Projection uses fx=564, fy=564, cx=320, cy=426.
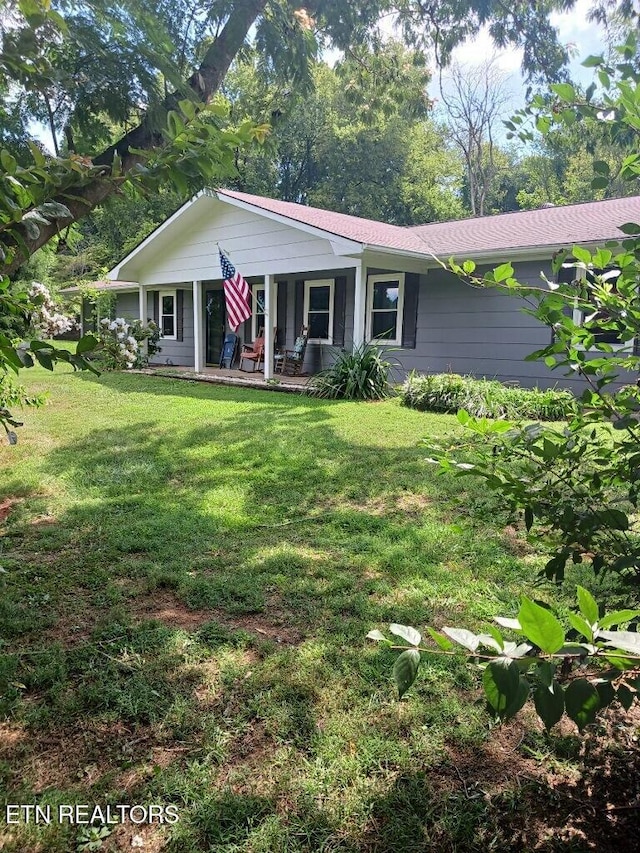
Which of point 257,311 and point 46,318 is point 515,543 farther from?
point 257,311

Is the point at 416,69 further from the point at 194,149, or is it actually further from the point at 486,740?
the point at 486,740

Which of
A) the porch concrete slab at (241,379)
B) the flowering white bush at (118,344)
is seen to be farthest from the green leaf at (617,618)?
the porch concrete slab at (241,379)

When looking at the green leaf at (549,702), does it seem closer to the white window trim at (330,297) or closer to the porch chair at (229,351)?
the white window trim at (330,297)

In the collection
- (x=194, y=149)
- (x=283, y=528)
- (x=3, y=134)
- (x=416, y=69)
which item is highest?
(x=416, y=69)

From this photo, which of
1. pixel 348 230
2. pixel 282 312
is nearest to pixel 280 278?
pixel 282 312

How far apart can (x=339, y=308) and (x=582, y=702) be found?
12.1 meters

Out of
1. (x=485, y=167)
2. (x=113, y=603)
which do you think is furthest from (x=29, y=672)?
(x=485, y=167)

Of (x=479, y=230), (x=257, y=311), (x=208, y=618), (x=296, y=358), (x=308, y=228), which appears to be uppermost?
(x=479, y=230)

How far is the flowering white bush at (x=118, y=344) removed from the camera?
6.70 ft

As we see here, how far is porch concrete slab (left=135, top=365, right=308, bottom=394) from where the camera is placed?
11042mm

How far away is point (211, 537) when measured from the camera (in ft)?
12.3

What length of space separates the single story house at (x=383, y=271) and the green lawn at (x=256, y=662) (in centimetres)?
628

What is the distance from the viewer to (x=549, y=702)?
33.7 inches

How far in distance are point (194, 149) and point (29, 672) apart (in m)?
2.02
